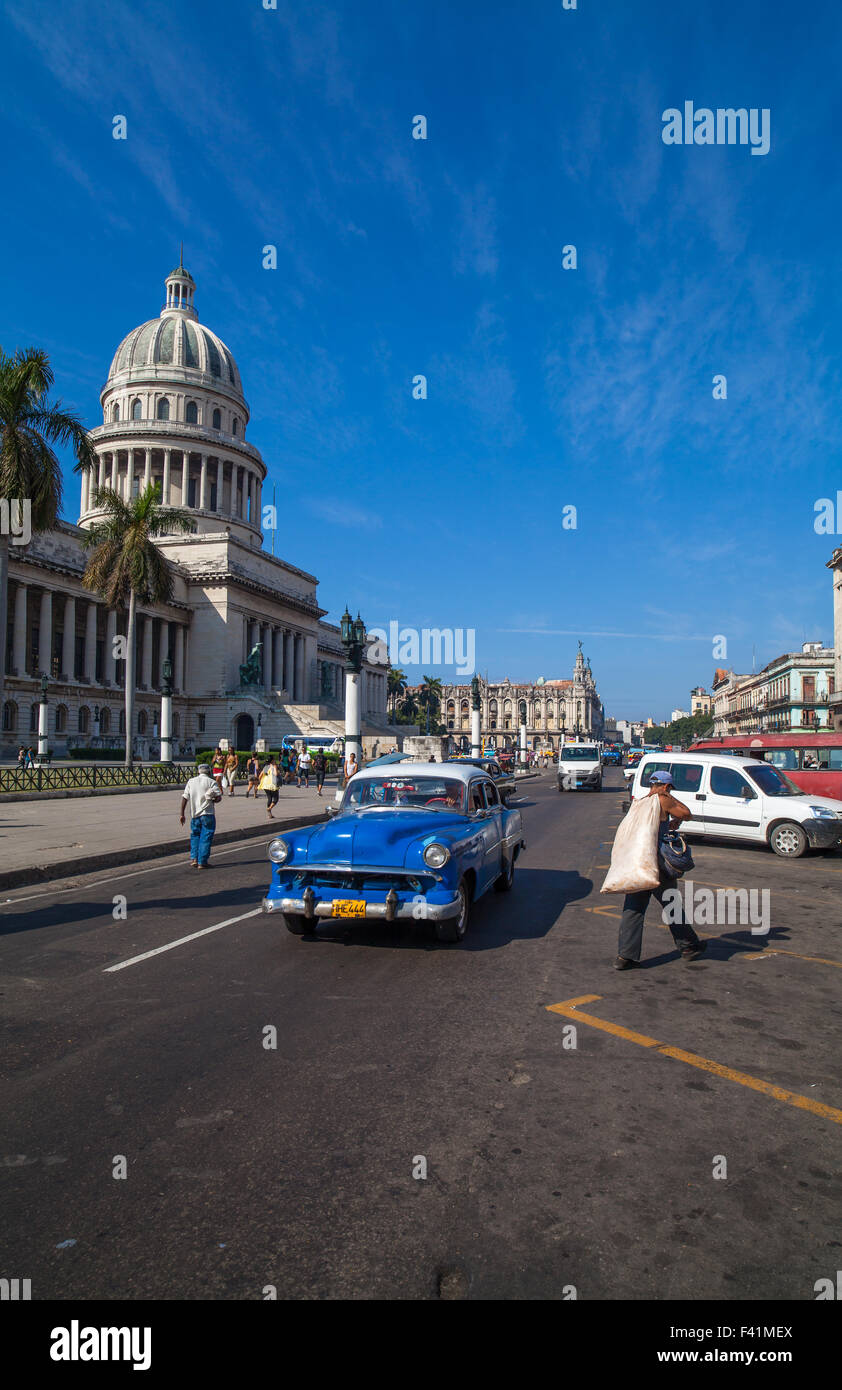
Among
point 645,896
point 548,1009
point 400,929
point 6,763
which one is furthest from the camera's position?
point 6,763

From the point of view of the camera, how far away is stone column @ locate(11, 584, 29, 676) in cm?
5112

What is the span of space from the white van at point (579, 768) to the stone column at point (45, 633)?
34.1 m

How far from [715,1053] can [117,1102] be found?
3.37 meters

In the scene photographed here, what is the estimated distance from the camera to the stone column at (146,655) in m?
62.7

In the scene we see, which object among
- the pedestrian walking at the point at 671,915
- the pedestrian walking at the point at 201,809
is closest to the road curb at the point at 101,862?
the pedestrian walking at the point at 201,809

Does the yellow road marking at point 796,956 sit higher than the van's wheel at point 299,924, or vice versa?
the van's wheel at point 299,924

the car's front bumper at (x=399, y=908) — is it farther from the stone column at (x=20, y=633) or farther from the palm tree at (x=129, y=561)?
the stone column at (x=20, y=633)

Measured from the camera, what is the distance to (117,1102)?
13.6 ft

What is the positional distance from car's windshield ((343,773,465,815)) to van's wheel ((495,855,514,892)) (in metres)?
1.73

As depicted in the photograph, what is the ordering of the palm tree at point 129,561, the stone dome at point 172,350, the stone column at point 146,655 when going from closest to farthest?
1. the palm tree at point 129,561
2. the stone column at point 146,655
3. the stone dome at point 172,350

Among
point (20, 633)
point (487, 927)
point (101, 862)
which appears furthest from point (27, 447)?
point (20, 633)
